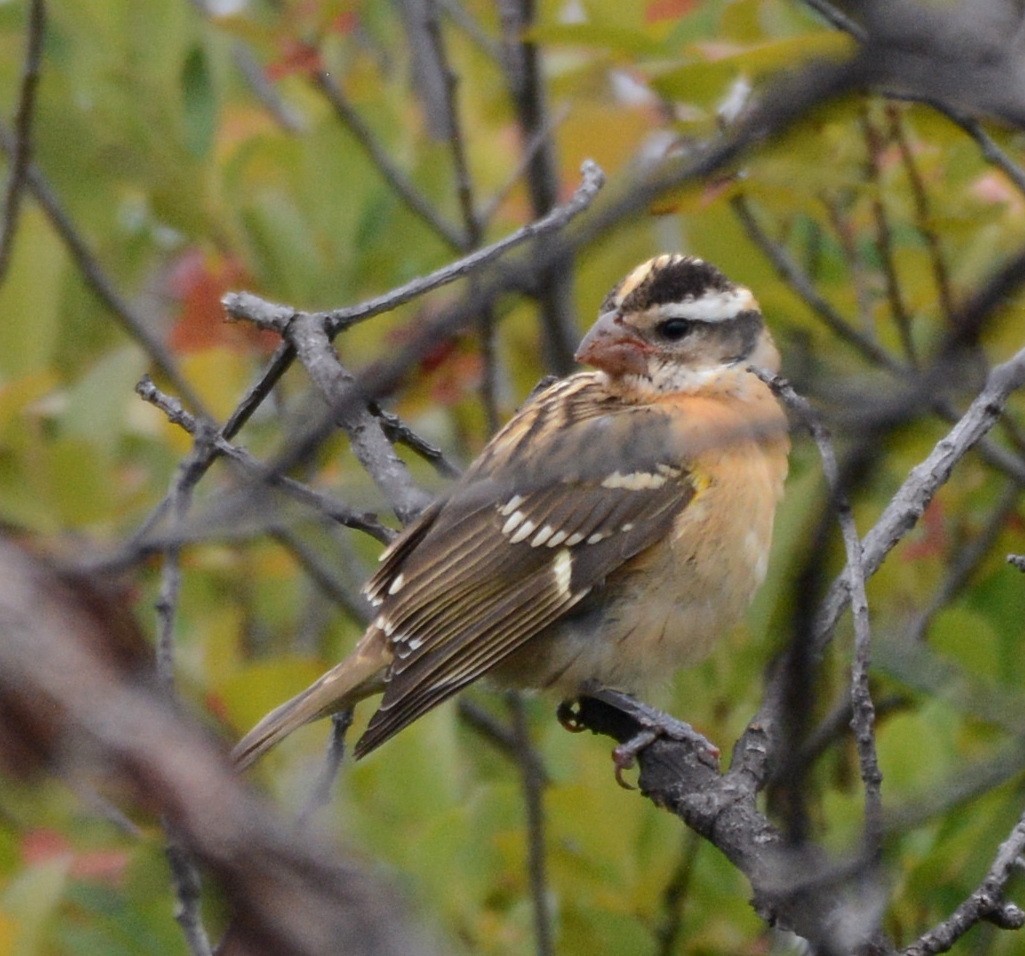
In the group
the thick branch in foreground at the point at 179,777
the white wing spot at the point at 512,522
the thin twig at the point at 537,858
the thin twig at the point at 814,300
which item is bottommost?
the thin twig at the point at 537,858

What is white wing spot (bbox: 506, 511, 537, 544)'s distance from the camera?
3.83 meters

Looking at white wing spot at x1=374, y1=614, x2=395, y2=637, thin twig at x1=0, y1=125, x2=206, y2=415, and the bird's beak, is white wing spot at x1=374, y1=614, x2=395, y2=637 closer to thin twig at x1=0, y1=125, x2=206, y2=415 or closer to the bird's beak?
the bird's beak

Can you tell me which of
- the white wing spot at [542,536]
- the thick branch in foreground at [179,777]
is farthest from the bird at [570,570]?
the thick branch in foreground at [179,777]

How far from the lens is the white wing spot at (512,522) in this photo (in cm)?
384

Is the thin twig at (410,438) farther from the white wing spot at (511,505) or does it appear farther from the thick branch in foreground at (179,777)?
Result: the thick branch in foreground at (179,777)

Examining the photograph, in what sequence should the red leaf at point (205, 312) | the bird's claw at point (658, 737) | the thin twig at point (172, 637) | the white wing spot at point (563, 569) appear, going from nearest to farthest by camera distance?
1. the thin twig at point (172, 637)
2. the bird's claw at point (658, 737)
3. the white wing spot at point (563, 569)
4. the red leaf at point (205, 312)

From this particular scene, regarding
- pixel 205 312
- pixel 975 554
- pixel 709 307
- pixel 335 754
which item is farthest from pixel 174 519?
pixel 205 312

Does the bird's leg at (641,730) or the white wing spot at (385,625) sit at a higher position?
the white wing spot at (385,625)

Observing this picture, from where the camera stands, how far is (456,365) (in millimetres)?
4945

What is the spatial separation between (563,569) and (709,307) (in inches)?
34.6

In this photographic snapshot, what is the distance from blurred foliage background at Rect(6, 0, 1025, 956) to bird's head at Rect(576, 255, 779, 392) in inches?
6.5

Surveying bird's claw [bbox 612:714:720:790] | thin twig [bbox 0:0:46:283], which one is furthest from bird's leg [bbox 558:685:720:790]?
thin twig [bbox 0:0:46:283]

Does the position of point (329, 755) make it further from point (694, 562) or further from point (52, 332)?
point (52, 332)

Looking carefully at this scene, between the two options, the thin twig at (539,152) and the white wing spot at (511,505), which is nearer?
the white wing spot at (511,505)
